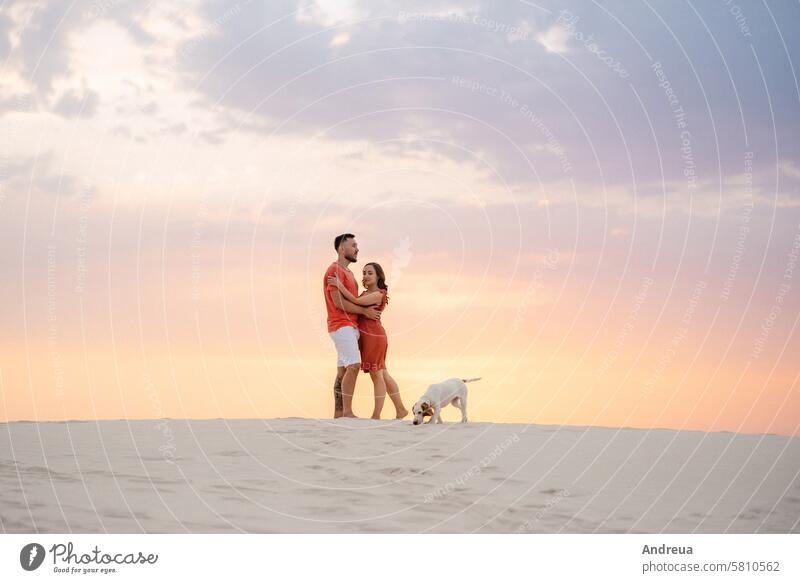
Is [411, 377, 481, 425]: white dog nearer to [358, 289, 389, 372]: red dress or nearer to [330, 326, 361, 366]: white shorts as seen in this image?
[358, 289, 389, 372]: red dress

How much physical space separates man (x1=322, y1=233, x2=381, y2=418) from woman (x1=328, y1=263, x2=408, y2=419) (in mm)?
118

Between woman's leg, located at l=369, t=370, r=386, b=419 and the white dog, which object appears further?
woman's leg, located at l=369, t=370, r=386, b=419

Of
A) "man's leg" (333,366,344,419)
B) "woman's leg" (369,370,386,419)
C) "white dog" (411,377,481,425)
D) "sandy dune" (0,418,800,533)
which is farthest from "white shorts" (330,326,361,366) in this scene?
"sandy dune" (0,418,800,533)

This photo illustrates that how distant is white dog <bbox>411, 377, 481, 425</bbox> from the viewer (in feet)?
46.9

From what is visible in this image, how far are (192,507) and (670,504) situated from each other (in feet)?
16.4

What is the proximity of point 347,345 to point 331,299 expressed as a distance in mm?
816

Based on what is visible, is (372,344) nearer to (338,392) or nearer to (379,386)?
(379,386)

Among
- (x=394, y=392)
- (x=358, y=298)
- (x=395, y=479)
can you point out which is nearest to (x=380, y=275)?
(x=358, y=298)

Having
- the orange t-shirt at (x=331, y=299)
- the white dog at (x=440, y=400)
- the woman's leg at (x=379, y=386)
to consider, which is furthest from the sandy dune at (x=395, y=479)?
the orange t-shirt at (x=331, y=299)

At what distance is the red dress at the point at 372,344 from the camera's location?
1616cm

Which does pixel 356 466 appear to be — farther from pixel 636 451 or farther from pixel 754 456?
pixel 754 456

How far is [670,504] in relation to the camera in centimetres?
1038

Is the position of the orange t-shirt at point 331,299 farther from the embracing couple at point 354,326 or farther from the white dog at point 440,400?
the white dog at point 440,400
